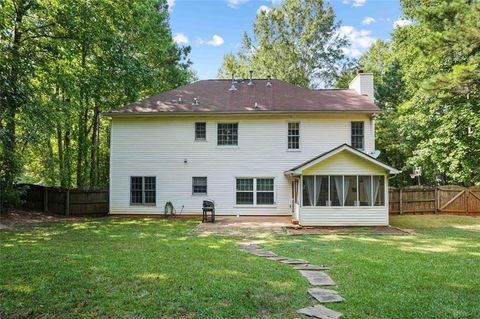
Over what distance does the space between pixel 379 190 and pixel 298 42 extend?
20.2m

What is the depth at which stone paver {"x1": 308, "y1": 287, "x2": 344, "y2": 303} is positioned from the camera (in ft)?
17.0

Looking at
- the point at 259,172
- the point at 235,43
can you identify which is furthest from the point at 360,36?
the point at 259,172

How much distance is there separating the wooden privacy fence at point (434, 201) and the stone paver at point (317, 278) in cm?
1323

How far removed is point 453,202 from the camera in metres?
18.6

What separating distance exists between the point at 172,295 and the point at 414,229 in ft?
37.9

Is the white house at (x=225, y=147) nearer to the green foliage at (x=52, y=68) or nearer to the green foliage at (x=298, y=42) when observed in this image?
the green foliage at (x=52, y=68)

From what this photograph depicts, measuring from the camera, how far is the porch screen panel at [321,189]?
561 inches

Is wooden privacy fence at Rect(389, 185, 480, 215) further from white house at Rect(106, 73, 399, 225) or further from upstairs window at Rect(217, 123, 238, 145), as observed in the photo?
upstairs window at Rect(217, 123, 238, 145)

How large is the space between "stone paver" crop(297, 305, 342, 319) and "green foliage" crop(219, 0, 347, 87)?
2698 cm

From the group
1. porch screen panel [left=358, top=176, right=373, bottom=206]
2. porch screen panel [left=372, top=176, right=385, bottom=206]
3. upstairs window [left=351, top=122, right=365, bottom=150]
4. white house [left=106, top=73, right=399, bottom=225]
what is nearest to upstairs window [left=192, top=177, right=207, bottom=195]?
white house [left=106, top=73, right=399, bottom=225]

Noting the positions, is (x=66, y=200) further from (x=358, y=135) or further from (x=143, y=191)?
(x=358, y=135)

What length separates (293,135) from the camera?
17.6 metres

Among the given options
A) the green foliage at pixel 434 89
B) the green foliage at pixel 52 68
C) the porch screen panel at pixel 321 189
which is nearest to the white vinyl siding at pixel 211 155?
the green foliage at pixel 52 68

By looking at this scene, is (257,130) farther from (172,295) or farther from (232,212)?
(172,295)
